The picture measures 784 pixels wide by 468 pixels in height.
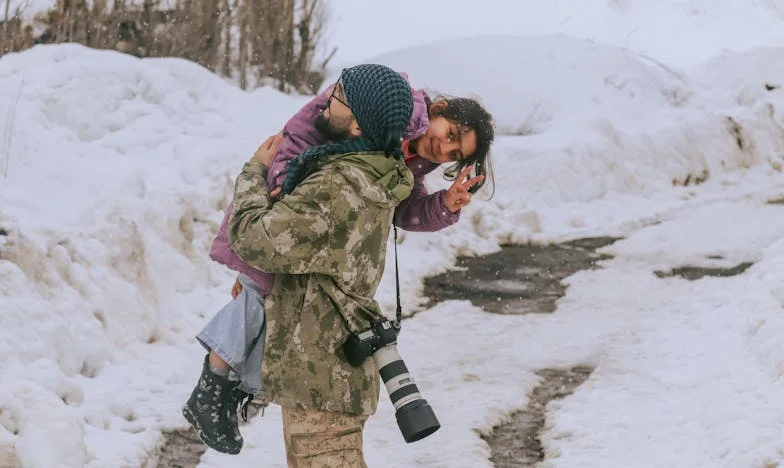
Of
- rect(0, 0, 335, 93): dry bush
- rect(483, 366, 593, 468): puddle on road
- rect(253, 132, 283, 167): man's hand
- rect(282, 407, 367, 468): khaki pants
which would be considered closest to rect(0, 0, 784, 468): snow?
rect(483, 366, 593, 468): puddle on road

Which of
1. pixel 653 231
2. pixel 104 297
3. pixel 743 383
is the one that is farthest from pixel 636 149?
pixel 104 297

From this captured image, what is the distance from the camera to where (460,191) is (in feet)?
10.3

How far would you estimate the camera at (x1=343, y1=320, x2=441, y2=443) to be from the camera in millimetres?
2814

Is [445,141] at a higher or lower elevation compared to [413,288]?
higher

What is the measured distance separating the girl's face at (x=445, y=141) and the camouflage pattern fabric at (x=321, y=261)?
0.25 metres

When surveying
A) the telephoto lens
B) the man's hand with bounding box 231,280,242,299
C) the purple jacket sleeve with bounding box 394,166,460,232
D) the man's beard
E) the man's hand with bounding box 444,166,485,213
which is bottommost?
the telephoto lens

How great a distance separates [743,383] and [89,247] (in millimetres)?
3473

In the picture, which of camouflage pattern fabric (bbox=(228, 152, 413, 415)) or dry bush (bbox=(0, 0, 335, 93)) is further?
dry bush (bbox=(0, 0, 335, 93))

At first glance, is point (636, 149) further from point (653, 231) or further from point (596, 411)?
point (596, 411)

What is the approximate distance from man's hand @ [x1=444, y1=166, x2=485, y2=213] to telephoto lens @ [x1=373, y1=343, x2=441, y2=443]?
0.50 m

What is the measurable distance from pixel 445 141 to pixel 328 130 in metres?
0.38

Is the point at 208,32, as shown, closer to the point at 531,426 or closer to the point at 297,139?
the point at 531,426

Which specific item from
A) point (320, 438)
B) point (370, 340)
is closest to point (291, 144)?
point (370, 340)

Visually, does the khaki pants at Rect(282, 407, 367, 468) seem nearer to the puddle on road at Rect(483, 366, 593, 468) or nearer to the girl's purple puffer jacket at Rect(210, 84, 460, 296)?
the girl's purple puffer jacket at Rect(210, 84, 460, 296)
